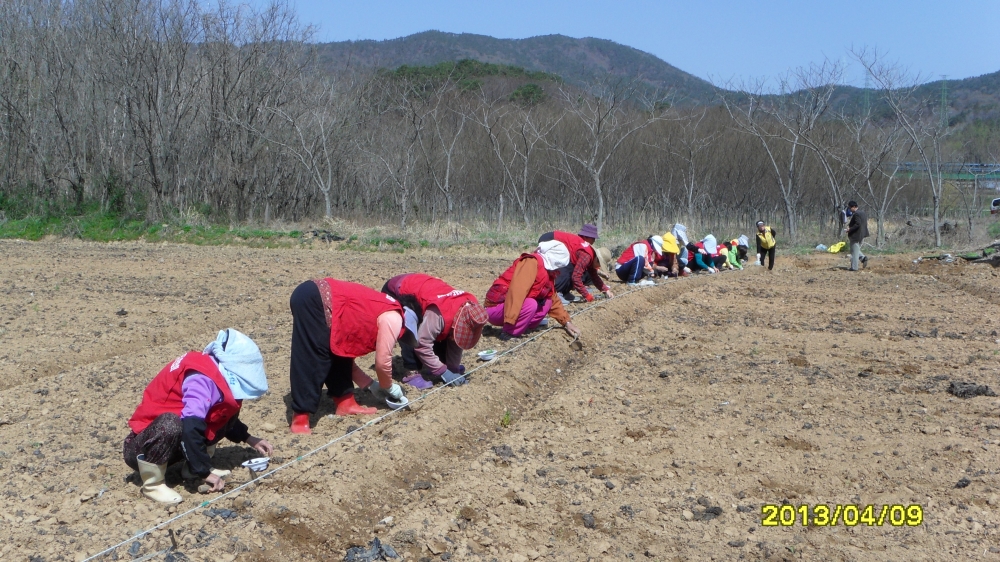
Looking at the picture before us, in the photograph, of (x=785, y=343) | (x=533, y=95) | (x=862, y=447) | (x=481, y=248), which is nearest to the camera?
(x=862, y=447)

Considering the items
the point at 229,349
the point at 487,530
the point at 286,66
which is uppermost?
the point at 286,66

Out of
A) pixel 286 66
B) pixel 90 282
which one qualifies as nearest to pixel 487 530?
pixel 90 282

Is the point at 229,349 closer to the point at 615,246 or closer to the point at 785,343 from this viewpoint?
the point at 785,343


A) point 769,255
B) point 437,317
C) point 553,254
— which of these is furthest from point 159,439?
point 769,255

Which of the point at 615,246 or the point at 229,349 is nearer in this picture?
the point at 229,349

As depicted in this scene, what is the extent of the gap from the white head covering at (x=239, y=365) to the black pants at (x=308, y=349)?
32.4 inches

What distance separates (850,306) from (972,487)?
6.94 m

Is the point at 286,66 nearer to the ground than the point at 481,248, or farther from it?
farther from it

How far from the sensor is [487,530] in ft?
14.3

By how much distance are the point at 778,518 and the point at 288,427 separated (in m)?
3.31

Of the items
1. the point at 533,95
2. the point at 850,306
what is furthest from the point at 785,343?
the point at 533,95

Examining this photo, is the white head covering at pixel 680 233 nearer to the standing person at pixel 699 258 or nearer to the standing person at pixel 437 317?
the standing person at pixel 699 258

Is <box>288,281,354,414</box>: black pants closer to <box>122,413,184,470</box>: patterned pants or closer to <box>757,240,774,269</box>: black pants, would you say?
<box>122,413,184,470</box>: patterned pants

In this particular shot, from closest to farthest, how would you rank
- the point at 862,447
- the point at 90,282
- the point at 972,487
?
the point at 972,487, the point at 862,447, the point at 90,282
